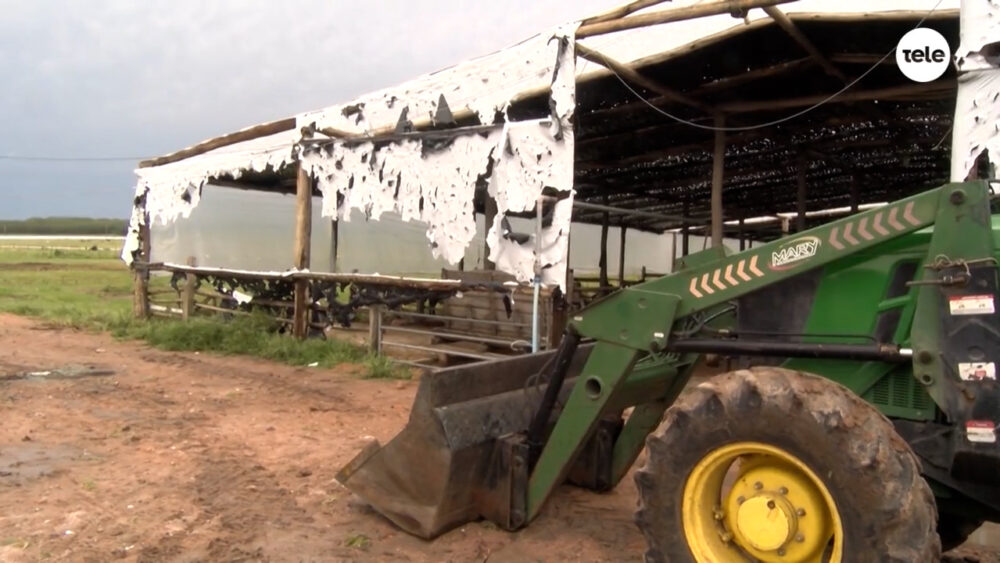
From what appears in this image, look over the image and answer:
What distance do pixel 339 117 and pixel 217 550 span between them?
7315 mm

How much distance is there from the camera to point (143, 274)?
14922mm

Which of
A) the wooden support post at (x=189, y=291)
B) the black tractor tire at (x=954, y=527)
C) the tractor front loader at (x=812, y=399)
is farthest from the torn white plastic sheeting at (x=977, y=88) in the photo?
the wooden support post at (x=189, y=291)

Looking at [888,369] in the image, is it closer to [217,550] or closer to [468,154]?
[217,550]

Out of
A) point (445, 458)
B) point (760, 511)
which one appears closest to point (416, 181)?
point (445, 458)

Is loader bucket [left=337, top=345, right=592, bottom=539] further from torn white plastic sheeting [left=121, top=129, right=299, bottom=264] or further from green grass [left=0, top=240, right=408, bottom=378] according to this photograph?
torn white plastic sheeting [left=121, top=129, right=299, bottom=264]

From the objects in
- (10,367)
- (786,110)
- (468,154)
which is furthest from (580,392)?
(10,367)

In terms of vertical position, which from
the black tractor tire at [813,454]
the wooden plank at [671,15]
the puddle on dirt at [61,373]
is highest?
the wooden plank at [671,15]

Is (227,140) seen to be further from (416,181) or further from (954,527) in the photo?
(954,527)

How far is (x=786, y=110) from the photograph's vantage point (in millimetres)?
9453

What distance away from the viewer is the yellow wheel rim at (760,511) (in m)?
3.05

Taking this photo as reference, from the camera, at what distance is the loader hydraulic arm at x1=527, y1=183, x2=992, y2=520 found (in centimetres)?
308

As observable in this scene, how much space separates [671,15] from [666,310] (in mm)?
4341

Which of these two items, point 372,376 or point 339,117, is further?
point 339,117

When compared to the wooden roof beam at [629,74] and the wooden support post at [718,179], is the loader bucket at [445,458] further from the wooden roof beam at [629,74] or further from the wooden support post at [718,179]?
the wooden support post at [718,179]
